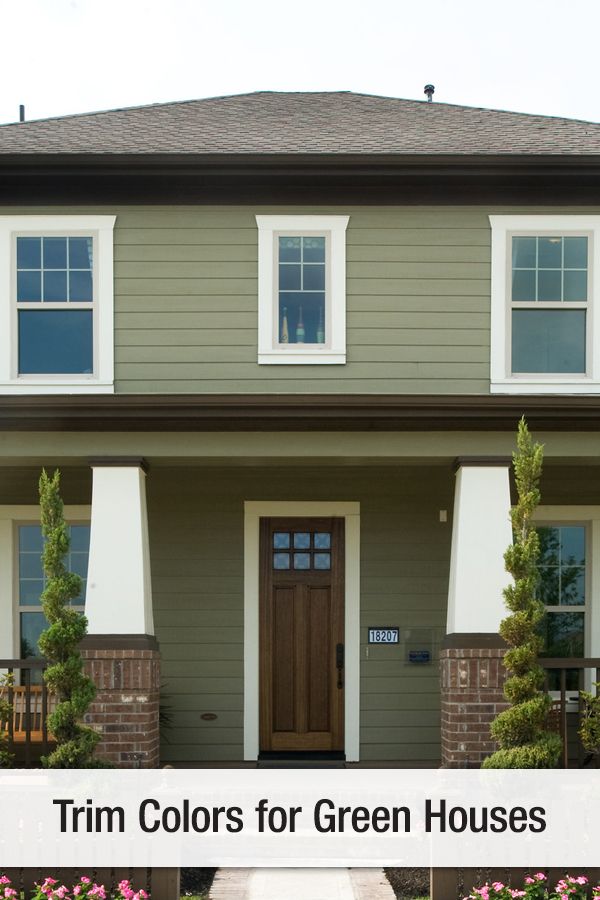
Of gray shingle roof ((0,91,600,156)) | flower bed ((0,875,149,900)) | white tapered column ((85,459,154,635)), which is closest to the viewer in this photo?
flower bed ((0,875,149,900))

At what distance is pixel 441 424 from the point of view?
900 centimetres

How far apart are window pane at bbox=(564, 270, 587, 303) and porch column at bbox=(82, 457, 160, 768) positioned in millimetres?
4183

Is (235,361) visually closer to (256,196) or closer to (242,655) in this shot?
(256,196)

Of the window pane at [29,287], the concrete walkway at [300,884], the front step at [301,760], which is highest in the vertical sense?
the window pane at [29,287]

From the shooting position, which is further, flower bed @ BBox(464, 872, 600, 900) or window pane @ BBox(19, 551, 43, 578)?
window pane @ BBox(19, 551, 43, 578)

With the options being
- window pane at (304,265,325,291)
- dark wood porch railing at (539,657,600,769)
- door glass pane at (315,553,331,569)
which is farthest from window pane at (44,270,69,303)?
dark wood porch railing at (539,657,600,769)

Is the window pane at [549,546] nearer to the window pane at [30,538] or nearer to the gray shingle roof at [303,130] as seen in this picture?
the gray shingle roof at [303,130]

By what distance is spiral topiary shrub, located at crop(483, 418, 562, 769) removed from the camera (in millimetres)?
7402

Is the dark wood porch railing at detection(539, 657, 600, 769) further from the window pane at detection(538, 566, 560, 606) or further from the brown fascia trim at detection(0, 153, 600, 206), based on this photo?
the brown fascia trim at detection(0, 153, 600, 206)

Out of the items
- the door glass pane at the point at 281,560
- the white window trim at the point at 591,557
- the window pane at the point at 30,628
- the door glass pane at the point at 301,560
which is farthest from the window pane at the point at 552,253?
the window pane at the point at 30,628

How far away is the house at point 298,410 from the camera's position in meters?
8.88

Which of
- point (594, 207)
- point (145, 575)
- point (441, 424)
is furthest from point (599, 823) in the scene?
point (594, 207)

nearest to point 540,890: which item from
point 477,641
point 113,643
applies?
point 477,641

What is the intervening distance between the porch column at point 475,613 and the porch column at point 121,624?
8.14 feet
